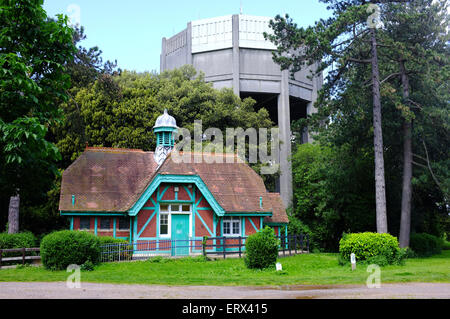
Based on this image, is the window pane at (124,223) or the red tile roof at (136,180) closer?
the red tile roof at (136,180)

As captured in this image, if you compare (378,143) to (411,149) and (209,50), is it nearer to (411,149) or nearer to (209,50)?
(411,149)

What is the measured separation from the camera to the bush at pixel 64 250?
20.3 meters

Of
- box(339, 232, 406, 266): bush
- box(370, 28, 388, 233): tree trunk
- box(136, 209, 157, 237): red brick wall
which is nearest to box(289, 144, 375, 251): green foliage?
box(370, 28, 388, 233): tree trunk

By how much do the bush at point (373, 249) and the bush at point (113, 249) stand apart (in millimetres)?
10713

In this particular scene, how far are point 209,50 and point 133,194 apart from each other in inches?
886

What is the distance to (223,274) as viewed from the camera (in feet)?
62.3

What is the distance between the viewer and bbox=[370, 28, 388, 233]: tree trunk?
2606 centimetres

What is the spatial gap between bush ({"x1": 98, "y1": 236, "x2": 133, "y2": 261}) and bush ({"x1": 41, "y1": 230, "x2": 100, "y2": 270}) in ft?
9.96

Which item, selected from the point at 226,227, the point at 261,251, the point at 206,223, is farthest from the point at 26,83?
the point at 226,227

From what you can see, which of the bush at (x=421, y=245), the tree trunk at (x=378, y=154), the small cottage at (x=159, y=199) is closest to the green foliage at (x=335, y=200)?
the bush at (x=421, y=245)

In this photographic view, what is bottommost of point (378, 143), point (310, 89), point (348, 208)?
point (348, 208)

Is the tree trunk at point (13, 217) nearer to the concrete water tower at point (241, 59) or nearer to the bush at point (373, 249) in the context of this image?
the bush at point (373, 249)

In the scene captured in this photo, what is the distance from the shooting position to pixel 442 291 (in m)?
13.1

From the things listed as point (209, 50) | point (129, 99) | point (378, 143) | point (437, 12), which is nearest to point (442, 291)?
point (378, 143)
